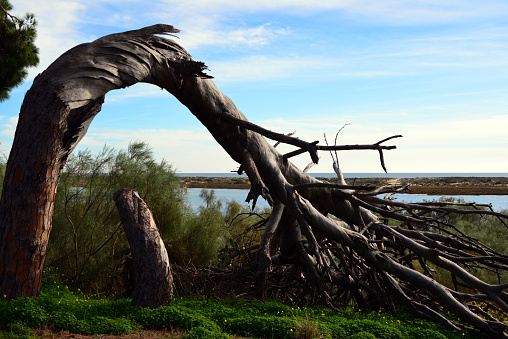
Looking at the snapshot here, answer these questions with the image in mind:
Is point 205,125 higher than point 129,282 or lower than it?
higher

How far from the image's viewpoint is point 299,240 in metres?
8.05

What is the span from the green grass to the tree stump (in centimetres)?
21

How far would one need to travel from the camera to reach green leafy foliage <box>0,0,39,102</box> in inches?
460

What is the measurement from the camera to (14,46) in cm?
1173

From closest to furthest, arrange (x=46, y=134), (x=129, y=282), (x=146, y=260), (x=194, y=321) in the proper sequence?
(x=46, y=134) < (x=194, y=321) < (x=146, y=260) < (x=129, y=282)

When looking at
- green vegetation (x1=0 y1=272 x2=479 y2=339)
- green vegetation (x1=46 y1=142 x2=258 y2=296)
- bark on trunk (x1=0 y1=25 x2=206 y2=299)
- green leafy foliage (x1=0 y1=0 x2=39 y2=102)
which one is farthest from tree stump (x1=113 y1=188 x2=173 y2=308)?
green leafy foliage (x1=0 y1=0 x2=39 y2=102)

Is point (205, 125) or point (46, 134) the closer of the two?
point (46, 134)

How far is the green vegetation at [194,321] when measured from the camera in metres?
5.75

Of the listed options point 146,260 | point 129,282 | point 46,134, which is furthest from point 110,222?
point 46,134

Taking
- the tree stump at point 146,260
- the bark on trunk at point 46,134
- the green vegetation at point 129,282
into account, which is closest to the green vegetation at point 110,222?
the green vegetation at point 129,282

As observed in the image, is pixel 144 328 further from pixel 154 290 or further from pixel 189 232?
pixel 189 232

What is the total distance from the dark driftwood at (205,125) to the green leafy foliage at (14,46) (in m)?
6.74

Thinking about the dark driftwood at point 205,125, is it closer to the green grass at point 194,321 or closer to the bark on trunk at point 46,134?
the bark on trunk at point 46,134

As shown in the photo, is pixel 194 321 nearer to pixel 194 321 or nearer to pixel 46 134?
pixel 194 321
